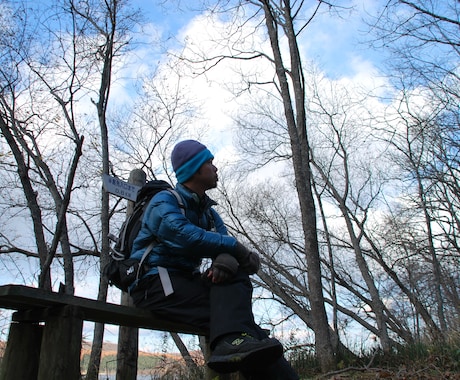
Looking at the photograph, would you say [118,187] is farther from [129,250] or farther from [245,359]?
[245,359]

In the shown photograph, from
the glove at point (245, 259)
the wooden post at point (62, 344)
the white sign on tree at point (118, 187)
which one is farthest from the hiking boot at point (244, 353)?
the white sign on tree at point (118, 187)

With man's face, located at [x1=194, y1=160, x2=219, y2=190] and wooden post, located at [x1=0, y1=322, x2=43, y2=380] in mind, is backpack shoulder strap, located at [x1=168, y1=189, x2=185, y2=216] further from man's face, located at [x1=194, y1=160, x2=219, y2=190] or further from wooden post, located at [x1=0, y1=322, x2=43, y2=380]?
wooden post, located at [x1=0, y1=322, x2=43, y2=380]

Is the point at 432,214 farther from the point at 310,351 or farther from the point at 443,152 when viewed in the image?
the point at 310,351

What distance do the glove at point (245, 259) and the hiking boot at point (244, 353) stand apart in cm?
45

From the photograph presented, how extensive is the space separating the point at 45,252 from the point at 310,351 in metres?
6.30

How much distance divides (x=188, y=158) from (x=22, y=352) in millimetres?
1447

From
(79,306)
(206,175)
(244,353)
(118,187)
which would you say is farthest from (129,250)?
(244,353)

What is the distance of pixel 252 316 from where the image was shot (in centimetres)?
238

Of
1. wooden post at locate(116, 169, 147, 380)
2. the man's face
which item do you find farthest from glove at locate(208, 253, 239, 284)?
wooden post at locate(116, 169, 147, 380)

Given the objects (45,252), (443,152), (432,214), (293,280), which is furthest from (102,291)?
(432,214)

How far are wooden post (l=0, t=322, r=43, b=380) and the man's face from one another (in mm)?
1259

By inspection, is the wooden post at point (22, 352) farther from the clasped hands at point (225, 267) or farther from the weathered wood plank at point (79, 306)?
the clasped hands at point (225, 267)

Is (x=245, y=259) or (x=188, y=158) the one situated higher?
(x=188, y=158)

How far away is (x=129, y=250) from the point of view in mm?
2771
